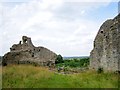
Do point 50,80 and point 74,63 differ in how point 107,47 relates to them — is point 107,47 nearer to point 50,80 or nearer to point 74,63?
point 50,80

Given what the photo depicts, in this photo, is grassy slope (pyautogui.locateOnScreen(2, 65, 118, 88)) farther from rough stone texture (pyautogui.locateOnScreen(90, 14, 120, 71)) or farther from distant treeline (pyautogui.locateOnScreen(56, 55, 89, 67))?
distant treeline (pyautogui.locateOnScreen(56, 55, 89, 67))

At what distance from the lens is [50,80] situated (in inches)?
605

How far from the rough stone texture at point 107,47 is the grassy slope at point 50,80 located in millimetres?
1095

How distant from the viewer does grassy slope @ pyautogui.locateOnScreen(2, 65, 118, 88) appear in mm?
14245

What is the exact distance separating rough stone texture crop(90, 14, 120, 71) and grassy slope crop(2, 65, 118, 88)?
109 cm

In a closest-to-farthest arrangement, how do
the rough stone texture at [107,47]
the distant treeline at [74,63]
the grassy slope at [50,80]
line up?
the grassy slope at [50,80]
the rough stone texture at [107,47]
the distant treeline at [74,63]

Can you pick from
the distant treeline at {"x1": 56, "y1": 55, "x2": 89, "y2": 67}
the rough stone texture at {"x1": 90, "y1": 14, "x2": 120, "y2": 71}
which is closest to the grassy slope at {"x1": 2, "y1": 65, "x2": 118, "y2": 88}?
the rough stone texture at {"x1": 90, "y1": 14, "x2": 120, "y2": 71}

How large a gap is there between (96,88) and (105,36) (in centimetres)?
562

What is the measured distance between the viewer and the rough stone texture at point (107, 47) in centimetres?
1700

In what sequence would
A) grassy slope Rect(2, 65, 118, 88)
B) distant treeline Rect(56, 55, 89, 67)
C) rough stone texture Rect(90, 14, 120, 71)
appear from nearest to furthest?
grassy slope Rect(2, 65, 118, 88), rough stone texture Rect(90, 14, 120, 71), distant treeline Rect(56, 55, 89, 67)

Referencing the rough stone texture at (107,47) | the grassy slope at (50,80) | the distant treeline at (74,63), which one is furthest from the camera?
the distant treeline at (74,63)

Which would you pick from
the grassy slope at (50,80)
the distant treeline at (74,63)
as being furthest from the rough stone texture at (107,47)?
the distant treeline at (74,63)

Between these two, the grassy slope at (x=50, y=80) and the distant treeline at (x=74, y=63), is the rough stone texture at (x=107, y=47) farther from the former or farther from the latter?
the distant treeline at (x=74, y=63)

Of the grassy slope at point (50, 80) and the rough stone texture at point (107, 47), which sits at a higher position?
the rough stone texture at point (107, 47)
